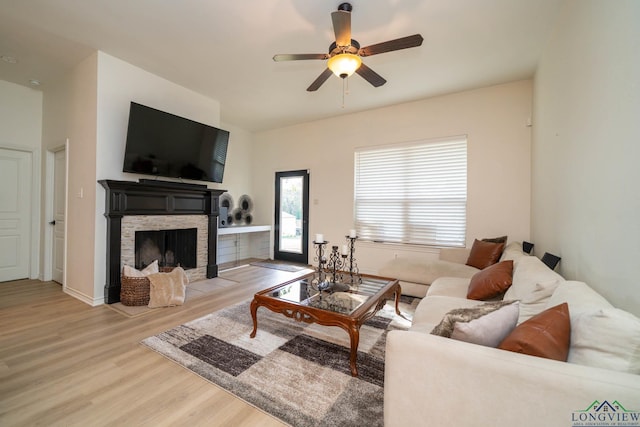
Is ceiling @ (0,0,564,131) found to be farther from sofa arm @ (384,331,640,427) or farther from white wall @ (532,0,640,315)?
sofa arm @ (384,331,640,427)

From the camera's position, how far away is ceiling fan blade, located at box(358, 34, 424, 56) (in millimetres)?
2012

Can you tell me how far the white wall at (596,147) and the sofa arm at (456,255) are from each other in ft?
3.58

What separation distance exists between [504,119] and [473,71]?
85 cm

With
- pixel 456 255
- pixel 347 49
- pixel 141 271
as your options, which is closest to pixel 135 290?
pixel 141 271

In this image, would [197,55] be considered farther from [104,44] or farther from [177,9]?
[104,44]

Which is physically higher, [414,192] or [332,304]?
[414,192]

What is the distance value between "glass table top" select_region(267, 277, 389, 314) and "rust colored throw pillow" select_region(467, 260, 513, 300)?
0.82 meters

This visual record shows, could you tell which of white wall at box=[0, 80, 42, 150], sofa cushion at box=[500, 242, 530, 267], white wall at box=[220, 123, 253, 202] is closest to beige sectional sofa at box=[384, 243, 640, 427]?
sofa cushion at box=[500, 242, 530, 267]

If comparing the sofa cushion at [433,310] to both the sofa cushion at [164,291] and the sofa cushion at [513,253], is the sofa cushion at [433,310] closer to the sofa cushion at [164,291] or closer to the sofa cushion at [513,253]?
the sofa cushion at [513,253]

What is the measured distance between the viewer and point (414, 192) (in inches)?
175

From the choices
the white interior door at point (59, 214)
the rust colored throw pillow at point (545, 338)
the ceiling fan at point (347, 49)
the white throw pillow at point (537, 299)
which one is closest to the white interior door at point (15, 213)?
the white interior door at point (59, 214)

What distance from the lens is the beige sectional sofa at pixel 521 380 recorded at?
818 mm

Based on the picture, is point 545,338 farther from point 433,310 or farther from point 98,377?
point 98,377

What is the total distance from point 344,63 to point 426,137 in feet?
8.27
